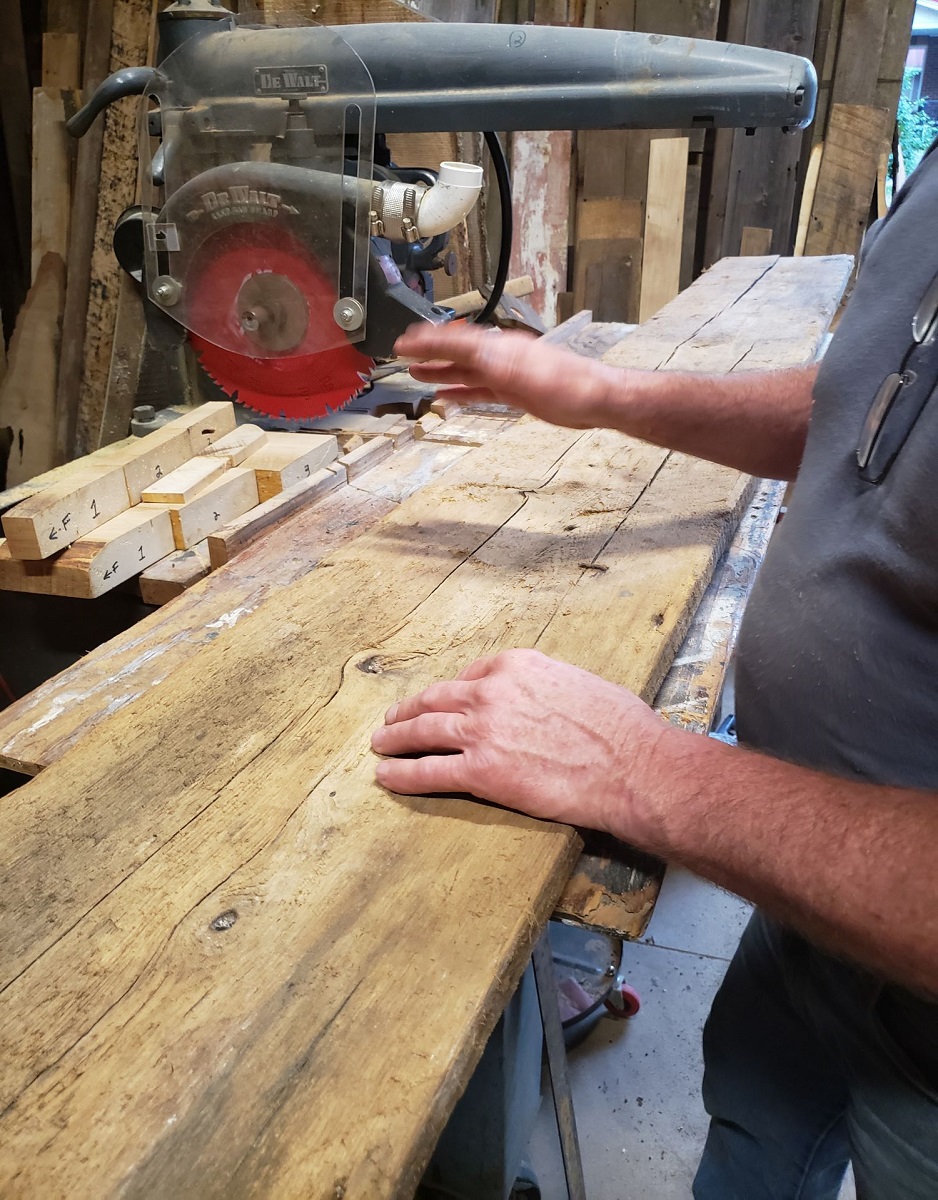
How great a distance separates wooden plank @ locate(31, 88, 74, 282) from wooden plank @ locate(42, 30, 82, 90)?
9 cm

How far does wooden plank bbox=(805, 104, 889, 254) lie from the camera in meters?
4.09

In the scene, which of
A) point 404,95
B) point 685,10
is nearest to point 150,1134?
point 404,95

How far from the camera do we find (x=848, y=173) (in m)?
4.13

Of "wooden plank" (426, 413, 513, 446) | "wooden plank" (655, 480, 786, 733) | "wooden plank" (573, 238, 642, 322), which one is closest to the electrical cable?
"wooden plank" (426, 413, 513, 446)

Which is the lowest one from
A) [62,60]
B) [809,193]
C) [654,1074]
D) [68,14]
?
[654,1074]

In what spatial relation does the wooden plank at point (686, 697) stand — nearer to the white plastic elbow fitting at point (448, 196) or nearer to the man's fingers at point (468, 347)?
the man's fingers at point (468, 347)

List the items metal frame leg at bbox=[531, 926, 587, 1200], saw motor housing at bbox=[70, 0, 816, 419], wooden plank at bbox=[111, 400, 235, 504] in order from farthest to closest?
wooden plank at bbox=[111, 400, 235, 504] < saw motor housing at bbox=[70, 0, 816, 419] < metal frame leg at bbox=[531, 926, 587, 1200]

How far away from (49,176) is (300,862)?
3306 mm

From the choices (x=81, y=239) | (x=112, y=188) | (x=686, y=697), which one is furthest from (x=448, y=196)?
(x=81, y=239)

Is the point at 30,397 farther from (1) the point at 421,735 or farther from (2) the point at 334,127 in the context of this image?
(1) the point at 421,735

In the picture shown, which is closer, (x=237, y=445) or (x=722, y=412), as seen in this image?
(x=722, y=412)

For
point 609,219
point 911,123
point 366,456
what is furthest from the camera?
point 911,123

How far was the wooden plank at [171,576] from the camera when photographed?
1.59 meters

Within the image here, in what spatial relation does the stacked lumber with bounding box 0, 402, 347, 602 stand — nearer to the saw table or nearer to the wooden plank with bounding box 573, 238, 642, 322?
the saw table
